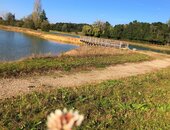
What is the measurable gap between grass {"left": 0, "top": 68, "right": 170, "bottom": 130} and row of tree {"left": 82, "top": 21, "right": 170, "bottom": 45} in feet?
246

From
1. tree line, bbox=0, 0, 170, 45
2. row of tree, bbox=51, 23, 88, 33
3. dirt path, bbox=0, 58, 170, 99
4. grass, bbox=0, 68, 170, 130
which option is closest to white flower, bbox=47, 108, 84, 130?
grass, bbox=0, 68, 170, 130

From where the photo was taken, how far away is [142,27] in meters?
101

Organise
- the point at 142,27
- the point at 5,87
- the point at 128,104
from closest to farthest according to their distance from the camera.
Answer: the point at 128,104 < the point at 5,87 < the point at 142,27

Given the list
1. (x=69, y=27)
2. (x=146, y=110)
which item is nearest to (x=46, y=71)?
(x=146, y=110)

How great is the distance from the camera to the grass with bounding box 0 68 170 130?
660 cm

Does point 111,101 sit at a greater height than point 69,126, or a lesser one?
lesser

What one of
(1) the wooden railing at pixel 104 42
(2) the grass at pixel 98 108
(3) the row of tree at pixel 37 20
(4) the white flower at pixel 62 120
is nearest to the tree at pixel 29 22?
(3) the row of tree at pixel 37 20

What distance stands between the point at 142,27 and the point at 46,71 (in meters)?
91.5

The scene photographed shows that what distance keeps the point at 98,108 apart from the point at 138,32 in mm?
92936

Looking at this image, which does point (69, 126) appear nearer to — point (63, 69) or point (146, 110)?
point (146, 110)

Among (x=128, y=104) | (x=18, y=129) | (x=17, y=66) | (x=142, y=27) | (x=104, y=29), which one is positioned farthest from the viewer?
(x=142, y=27)

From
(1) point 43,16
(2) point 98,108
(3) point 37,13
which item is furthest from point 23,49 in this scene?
(1) point 43,16

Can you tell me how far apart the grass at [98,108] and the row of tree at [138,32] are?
74.9 meters

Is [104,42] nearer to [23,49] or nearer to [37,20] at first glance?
[23,49]
